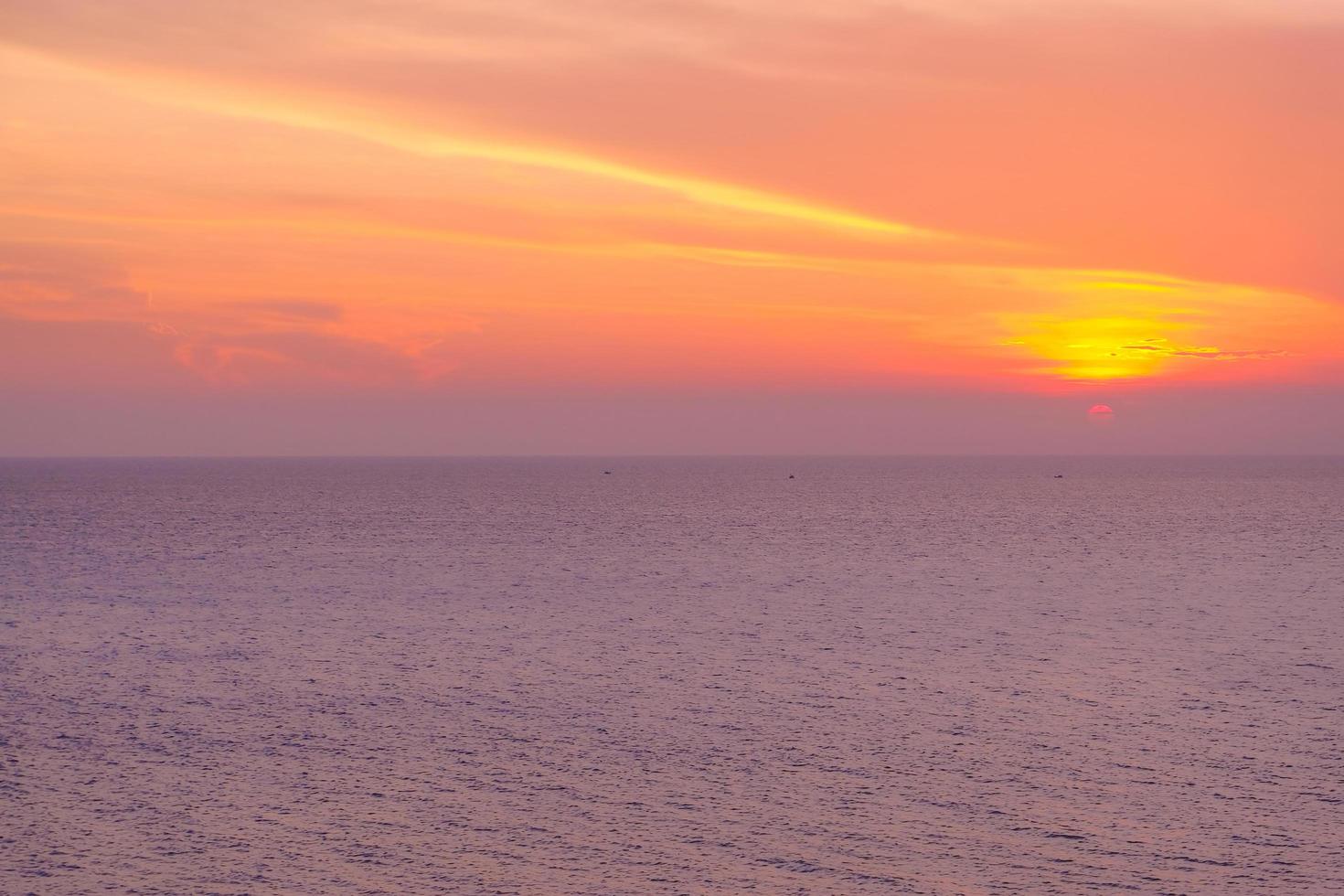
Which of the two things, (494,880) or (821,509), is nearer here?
(494,880)

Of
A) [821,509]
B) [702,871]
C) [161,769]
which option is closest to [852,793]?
[702,871]

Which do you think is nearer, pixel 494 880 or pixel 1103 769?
pixel 494 880

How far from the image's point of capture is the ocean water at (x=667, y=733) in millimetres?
26625

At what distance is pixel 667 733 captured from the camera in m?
38.3

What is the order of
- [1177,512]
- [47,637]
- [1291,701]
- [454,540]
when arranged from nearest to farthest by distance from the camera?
[1291,701]
[47,637]
[454,540]
[1177,512]

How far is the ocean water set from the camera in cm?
2662

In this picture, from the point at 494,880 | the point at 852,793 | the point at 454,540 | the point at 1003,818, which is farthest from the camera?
the point at 454,540

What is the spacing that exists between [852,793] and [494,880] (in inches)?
398

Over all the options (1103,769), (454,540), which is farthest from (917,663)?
(454,540)

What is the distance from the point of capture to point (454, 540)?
124250 mm

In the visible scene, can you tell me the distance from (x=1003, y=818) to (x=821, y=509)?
158m

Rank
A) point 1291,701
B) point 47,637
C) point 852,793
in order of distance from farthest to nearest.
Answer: point 47,637, point 1291,701, point 852,793

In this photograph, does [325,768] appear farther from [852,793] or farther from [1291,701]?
[1291,701]

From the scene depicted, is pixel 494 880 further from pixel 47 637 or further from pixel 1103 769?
pixel 47 637
